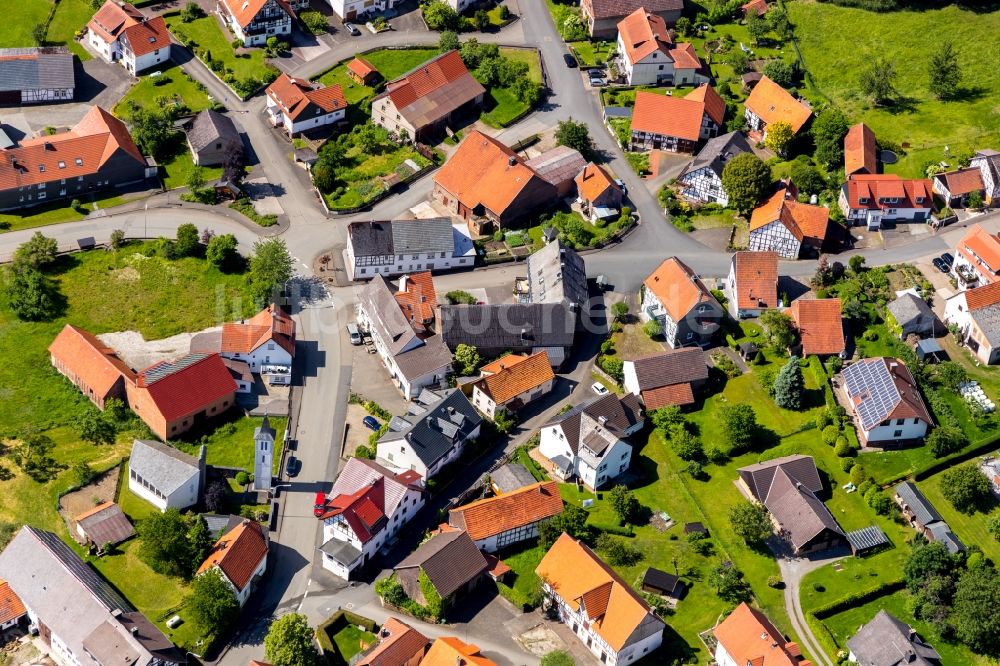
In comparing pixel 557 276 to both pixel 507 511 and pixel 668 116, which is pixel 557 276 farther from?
pixel 668 116

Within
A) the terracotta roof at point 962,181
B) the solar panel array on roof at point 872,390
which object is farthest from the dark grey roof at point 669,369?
the terracotta roof at point 962,181

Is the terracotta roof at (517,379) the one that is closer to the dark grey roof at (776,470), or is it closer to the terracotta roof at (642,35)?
the dark grey roof at (776,470)

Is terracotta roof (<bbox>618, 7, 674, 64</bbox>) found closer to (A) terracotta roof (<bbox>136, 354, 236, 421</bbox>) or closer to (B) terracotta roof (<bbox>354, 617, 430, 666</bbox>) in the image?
(A) terracotta roof (<bbox>136, 354, 236, 421</bbox>)

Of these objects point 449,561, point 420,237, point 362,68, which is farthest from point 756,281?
point 362,68

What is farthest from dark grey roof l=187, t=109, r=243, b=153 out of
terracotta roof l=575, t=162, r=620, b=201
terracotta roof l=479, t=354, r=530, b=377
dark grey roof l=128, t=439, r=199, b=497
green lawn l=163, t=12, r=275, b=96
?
dark grey roof l=128, t=439, r=199, b=497

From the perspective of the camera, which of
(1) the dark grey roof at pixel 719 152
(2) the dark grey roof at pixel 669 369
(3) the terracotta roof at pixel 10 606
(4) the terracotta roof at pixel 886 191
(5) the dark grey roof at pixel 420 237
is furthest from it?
(1) the dark grey roof at pixel 719 152

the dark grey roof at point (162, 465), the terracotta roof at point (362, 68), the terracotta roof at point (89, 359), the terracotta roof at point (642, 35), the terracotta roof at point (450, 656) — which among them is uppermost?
the terracotta roof at point (642, 35)
